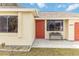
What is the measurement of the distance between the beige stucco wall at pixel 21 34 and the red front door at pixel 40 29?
2.70 meters

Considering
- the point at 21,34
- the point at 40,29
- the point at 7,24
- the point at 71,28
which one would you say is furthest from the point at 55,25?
the point at 7,24

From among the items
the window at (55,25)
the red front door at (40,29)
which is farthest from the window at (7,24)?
the window at (55,25)

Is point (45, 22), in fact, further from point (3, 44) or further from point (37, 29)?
point (3, 44)

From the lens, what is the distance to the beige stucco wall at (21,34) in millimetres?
7198

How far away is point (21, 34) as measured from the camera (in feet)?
23.9

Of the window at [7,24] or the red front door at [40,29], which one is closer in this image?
the window at [7,24]

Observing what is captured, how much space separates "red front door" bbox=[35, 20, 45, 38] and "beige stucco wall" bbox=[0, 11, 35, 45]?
8.87 ft

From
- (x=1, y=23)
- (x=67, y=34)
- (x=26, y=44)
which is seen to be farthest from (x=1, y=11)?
(x=67, y=34)

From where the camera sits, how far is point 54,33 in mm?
10281

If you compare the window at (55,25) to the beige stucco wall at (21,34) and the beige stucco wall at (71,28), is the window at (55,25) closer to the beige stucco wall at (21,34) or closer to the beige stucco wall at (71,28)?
the beige stucco wall at (71,28)

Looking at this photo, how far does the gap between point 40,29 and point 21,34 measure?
3.06 m

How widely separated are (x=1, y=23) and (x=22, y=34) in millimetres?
951

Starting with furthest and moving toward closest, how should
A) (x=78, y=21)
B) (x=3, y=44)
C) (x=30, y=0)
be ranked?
(x=78, y=21) < (x=3, y=44) < (x=30, y=0)

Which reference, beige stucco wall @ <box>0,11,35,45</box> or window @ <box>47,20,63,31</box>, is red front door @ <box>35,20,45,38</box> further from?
beige stucco wall @ <box>0,11,35,45</box>
